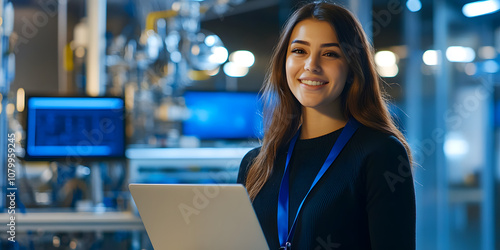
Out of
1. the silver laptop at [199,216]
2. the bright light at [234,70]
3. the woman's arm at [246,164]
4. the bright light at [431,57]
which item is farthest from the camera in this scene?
the bright light at [234,70]

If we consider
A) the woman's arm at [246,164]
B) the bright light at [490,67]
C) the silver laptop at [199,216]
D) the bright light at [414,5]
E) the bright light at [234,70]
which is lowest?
the silver laptop at [199,216]

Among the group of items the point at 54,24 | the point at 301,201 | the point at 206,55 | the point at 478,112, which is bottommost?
the point at 301,201

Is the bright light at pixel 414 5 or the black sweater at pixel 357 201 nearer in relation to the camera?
the black sweater at pixel 357 201

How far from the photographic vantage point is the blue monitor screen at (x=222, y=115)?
12.2 feet

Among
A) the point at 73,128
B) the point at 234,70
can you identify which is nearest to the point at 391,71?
the point at 73,128

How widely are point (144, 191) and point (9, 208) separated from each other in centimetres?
180

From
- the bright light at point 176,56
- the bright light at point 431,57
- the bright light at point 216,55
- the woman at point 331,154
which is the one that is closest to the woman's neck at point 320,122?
the woman at point 331,154

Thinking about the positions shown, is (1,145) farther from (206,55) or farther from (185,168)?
(206,55)

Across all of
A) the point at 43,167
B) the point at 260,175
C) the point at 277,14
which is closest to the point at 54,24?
the point at 43,167

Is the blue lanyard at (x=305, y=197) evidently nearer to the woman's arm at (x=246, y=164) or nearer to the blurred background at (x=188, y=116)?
the woman's arm at (x=246, y=164)

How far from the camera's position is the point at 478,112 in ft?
13.4

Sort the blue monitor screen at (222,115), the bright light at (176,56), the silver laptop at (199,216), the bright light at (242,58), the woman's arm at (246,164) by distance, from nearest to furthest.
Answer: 1. the silver laptop at (199,216)
2. the woman's arm at (246,164)
3. the blue monitor screen at (222,115)
4. the bright light at (176,56)
5. the bright light at (242,58)

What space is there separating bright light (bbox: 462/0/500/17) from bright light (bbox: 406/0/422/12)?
33cm

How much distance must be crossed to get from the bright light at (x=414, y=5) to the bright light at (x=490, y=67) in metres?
0.72
